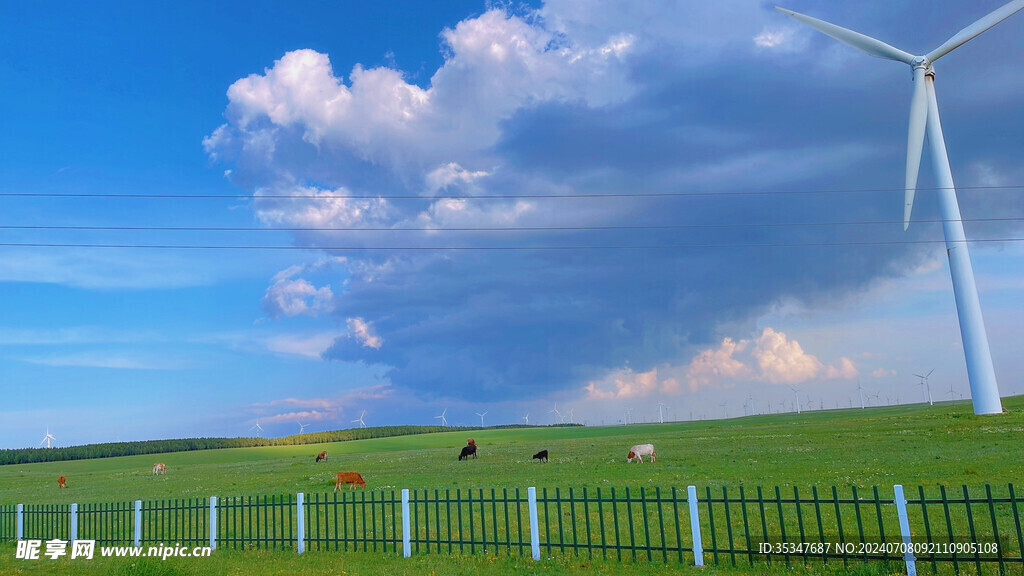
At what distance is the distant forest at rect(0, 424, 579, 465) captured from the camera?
454ft

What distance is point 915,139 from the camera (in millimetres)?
60062

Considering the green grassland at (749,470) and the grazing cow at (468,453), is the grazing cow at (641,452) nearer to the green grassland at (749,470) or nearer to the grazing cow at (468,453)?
the green grassland at (749,470)

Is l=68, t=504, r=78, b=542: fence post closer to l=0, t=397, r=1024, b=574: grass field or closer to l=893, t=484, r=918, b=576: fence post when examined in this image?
l=0, t=397, r=1024, b=574: grass field

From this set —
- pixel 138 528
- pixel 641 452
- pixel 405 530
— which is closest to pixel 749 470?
pixel 641 452

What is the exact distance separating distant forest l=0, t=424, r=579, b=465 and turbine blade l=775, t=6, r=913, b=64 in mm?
136269

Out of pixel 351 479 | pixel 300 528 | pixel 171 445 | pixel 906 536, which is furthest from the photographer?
pixel 171 445

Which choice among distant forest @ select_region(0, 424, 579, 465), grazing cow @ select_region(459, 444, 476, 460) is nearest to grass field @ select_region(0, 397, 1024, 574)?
grazing cow @ select_region(459, 444, 476, 460)

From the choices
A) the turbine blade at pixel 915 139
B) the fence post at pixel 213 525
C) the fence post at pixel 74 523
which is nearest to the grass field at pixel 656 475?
the fence post at pixel 213 525

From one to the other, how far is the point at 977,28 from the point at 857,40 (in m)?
9.81

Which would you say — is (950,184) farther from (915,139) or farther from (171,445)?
(171,445)

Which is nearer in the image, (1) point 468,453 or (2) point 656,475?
(2) point 656,475

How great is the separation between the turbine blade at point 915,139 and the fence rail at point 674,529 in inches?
1684

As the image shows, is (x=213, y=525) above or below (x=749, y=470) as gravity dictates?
above

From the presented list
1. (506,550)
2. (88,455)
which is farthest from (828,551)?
(88,455)
